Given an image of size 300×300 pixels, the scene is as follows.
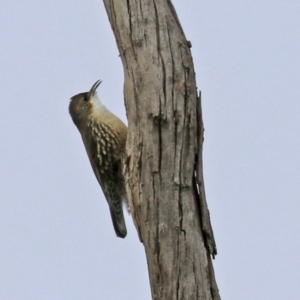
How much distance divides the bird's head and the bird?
10 millimetres

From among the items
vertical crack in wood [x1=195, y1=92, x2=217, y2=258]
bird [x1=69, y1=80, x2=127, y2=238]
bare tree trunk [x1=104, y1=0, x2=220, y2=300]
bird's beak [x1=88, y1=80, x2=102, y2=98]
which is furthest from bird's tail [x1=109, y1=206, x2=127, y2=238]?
vertical crack in wood [x1=195, y1=92, x2=217, y2=258]

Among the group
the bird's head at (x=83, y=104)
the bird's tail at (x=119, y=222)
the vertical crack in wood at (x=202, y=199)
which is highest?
the bird's head at (x=83, y=104)

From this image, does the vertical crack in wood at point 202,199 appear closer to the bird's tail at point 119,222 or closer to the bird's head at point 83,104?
the bird's tail at point 119,222

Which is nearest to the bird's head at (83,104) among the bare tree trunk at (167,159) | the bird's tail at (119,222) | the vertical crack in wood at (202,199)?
the bird's tail at (119,222)

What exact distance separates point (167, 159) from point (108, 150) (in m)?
1.51

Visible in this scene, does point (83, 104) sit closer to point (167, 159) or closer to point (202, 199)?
point (167, 159)

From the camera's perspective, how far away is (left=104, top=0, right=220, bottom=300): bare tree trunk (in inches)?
200

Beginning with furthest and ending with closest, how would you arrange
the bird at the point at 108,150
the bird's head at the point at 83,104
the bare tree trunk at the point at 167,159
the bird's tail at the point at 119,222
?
the bird's head at the point at 83,104 < the bird's tail at the point at 119,222 < the bird at the point at 108,150 < the bare tree trunk at the point at 167,159

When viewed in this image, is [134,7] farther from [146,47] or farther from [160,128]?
[160,128]

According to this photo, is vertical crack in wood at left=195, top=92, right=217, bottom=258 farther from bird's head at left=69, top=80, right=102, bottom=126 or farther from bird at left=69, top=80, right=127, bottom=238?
bird's head at left=69, top=80, right=102, bottom=126

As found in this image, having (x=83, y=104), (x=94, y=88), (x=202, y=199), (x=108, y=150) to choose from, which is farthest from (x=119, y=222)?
(x=202, y=199)

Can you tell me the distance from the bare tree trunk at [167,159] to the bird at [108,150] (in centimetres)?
124

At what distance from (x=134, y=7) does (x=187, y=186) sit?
52.9 inches

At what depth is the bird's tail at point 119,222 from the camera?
6.70m
